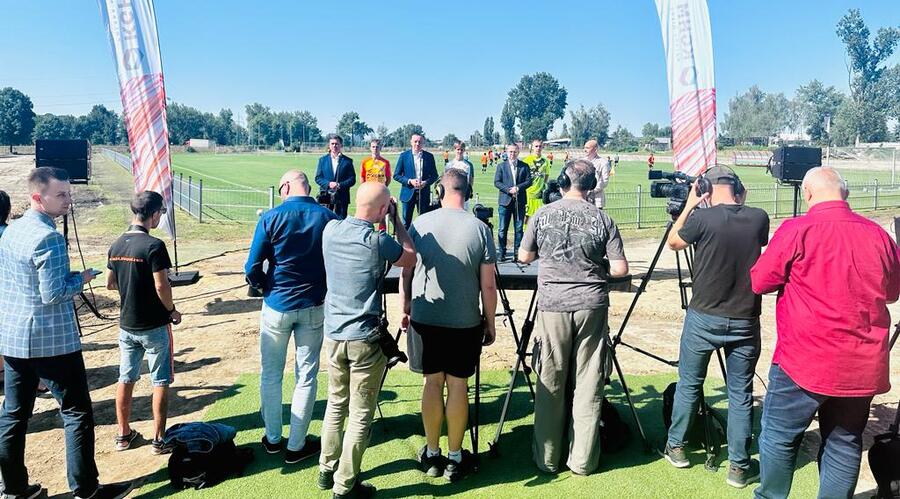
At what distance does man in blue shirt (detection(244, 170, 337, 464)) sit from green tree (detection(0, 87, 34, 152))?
443 feet

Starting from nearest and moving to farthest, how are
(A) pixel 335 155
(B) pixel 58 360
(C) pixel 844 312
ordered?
(C) pixel 844 312 < (B) pixel 58 360 < (A) pixel 335 155

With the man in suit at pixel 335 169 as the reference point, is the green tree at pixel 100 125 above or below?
above

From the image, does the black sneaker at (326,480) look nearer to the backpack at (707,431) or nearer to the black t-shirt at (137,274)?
the black t-shirt at (137,274)

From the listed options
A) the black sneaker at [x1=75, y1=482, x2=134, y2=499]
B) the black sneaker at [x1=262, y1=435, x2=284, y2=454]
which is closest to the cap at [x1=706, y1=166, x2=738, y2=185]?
the black sneaker at [x1=262, y1=435, x2=284, y2=454]

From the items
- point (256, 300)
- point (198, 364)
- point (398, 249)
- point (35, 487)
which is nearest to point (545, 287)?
point (398, 249)

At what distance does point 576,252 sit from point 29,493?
3.79 metres

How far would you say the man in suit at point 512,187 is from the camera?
10523mm

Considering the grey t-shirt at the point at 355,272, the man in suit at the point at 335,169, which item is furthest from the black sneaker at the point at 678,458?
the man in suit at the point at 335,169

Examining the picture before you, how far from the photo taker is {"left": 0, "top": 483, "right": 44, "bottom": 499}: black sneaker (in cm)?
382

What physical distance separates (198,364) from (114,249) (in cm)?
267

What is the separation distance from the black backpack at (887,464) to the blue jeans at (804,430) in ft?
1.60

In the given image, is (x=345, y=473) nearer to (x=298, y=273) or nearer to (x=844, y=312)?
(x=298, y=273)

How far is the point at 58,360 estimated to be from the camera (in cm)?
362

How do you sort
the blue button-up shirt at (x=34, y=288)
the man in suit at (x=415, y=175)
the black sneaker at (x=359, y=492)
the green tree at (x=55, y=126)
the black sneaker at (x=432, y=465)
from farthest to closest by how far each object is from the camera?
the green tree at (x=55, y=126), the man in suit at (x=415, y=175), the black sneaker at (x=432, y=465), the black sneaker at (x=359, y=492), the blue button-up shirt at (x=34, y=288)
